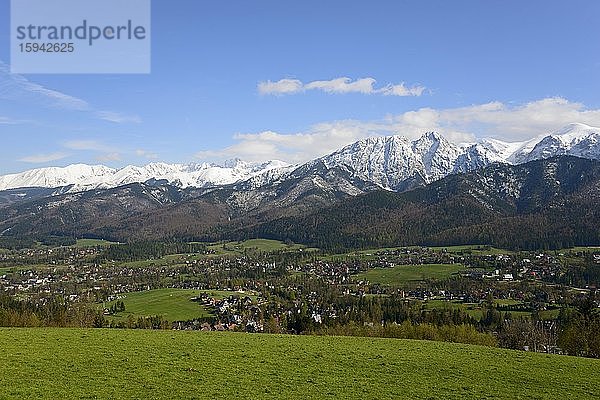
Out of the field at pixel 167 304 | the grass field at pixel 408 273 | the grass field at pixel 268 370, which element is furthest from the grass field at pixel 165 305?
the grass field at pixel 268 370

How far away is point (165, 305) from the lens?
128 m

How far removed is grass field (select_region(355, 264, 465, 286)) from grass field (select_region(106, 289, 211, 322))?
62944 millimetres

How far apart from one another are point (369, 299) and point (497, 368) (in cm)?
9735

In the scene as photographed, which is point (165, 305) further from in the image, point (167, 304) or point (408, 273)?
point (408, 273)

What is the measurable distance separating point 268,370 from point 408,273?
507 ft

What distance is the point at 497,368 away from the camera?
31.9 m

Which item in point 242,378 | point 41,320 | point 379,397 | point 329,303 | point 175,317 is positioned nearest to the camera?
point 379,397

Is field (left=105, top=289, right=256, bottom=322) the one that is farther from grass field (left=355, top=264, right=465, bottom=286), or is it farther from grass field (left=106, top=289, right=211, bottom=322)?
grass field (left=355, top=264, right=465, bottom=286)

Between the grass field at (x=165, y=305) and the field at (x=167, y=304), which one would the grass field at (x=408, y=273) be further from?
the grass field at (x=165, y=305)

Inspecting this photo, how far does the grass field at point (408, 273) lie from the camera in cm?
16775

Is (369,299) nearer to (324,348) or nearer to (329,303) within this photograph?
(329,303)

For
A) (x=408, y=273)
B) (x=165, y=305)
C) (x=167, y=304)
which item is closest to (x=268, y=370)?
(x=165, y=305)

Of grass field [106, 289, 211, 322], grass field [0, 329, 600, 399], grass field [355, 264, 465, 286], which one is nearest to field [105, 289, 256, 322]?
grass field [106, 289, 211, 322]

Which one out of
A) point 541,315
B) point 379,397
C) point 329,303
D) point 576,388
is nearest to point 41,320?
point 379,397
